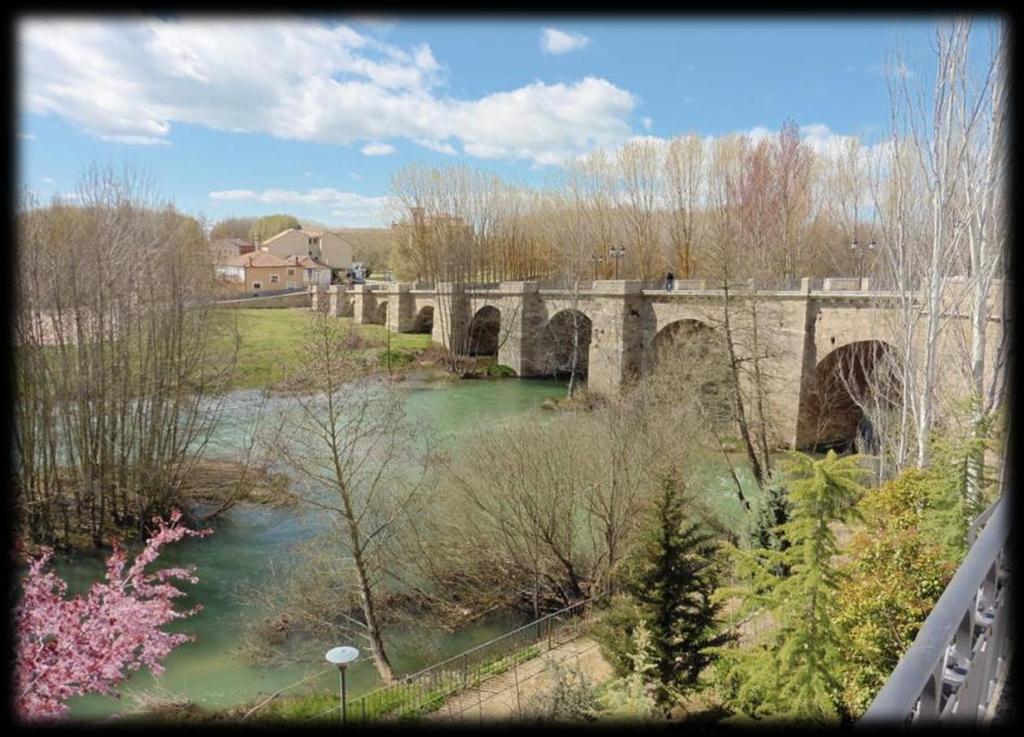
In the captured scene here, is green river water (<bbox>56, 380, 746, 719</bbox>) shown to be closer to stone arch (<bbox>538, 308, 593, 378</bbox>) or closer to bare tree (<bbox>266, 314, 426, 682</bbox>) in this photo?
bare tree (<bbox>266, 314, 426, 682</bbox>)

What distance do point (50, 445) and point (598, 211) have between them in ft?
80.4

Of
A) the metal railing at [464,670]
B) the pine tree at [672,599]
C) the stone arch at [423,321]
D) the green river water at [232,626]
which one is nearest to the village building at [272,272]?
the stone arch at [423,321]

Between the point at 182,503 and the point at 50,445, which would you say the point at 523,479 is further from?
the point at 50,445

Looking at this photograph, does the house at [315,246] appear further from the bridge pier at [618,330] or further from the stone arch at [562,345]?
the bridge pier at [618,330]

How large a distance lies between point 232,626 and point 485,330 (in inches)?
932

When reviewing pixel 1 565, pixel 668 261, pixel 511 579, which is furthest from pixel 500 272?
pixel 1 565

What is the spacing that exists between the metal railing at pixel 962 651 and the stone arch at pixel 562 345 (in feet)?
77.9

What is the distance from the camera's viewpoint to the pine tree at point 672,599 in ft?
19.2

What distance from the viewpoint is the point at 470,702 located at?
6.56 meters

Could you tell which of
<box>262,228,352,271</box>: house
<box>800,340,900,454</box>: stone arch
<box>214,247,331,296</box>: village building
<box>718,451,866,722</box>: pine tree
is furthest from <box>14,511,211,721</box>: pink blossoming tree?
<box>262,228,352,271</box>: house

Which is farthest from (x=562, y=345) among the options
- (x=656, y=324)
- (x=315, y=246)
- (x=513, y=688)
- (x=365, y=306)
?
(x=315, y=246)

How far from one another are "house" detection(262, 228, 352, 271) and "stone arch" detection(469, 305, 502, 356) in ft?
98.8

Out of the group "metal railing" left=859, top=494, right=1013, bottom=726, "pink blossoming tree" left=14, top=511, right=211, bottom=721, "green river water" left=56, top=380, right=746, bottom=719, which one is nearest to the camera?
"metal railing" left=859, top=494, right=1013, bottom=726

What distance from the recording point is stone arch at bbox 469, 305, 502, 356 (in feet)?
98.2
